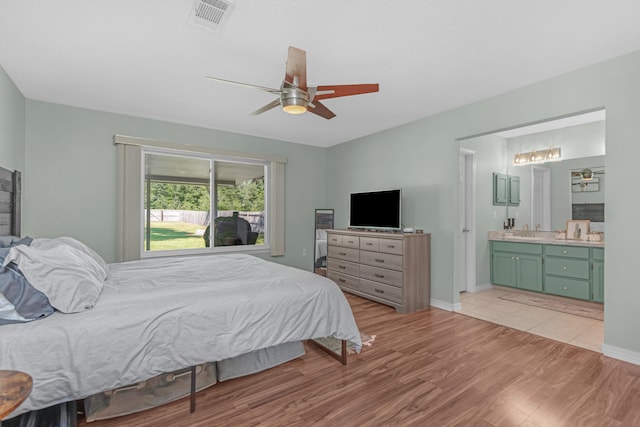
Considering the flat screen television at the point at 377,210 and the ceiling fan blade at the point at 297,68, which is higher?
the ceiling fan blade at the point at 297,68

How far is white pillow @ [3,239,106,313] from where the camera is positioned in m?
1.64

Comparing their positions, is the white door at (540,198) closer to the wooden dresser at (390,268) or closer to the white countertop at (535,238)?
the white countertop at (535,238)

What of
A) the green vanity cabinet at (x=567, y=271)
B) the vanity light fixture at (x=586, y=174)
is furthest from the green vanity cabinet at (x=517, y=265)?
the vanity light fixture at (x=586, y=174)

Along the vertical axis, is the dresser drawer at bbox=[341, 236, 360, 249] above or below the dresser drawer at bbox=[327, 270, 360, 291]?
above

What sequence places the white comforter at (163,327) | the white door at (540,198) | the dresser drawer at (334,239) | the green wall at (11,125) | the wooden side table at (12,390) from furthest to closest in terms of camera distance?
the dresser drawer at (334,239) → the white door at (540,198) → the green wall at (11,125) → the white comforter at (163,327) → the wooden side table at (12,390)

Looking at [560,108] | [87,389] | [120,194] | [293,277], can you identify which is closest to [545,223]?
[560,108]

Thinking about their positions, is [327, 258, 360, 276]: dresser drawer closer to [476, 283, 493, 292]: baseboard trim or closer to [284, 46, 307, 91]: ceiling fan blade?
[476, 283, 493, 292]: baseboard trim

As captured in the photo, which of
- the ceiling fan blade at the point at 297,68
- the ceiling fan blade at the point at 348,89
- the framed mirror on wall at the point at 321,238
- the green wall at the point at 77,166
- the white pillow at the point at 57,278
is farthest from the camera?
the framed mirror on wall at the point at 321,238

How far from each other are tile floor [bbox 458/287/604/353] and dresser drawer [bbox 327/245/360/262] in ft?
4.97

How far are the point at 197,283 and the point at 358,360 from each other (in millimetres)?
1438

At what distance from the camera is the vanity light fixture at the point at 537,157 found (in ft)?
15.1

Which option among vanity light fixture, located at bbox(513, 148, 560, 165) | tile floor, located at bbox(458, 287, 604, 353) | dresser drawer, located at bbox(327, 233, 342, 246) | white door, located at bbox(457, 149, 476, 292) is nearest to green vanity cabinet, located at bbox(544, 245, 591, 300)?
tile floor, located at bbox(458, 287, 604, 353)

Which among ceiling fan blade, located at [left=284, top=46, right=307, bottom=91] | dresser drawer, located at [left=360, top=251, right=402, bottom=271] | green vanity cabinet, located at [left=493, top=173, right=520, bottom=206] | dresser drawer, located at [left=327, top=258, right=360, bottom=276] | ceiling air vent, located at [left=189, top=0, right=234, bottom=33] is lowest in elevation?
dresser drawer, located at [left=327, top=258, right=360, bottom=276]

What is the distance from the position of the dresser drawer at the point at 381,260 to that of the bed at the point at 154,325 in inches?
62.1
